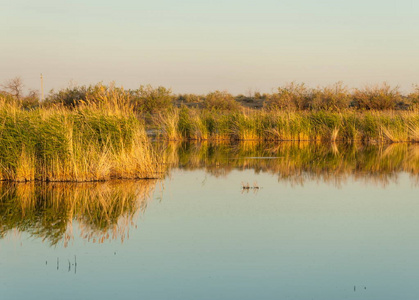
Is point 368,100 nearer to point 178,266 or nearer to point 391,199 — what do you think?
point 391,199

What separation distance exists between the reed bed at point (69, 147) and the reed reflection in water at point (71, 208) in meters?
0.41

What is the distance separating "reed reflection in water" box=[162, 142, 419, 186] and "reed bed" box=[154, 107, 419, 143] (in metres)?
3.86

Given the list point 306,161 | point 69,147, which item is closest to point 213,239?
point 69,147

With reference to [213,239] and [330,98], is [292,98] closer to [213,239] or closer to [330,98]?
[330,98]

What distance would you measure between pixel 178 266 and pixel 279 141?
71.9 ft

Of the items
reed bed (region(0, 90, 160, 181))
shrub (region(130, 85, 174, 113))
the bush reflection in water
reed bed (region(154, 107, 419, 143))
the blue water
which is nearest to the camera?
the blue water

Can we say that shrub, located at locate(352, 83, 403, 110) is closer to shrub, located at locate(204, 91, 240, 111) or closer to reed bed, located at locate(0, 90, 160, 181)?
shrub, located at locate(204, 91, 240, 111)

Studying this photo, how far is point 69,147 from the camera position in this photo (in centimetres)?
1245

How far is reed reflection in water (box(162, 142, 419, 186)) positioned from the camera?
49.1 feet

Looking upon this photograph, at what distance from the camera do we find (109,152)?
1313cm

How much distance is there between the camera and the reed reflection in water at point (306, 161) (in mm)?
14969

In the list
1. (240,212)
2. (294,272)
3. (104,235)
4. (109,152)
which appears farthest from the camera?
(109,152)

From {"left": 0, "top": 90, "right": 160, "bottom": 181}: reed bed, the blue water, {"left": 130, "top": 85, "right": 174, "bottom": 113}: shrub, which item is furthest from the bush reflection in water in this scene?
{"left": 130, "top": 85, "right": 174, "bottom": 113}: shrub

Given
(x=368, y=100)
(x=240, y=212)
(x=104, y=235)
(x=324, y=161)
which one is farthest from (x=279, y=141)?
(x=104, y=235)
